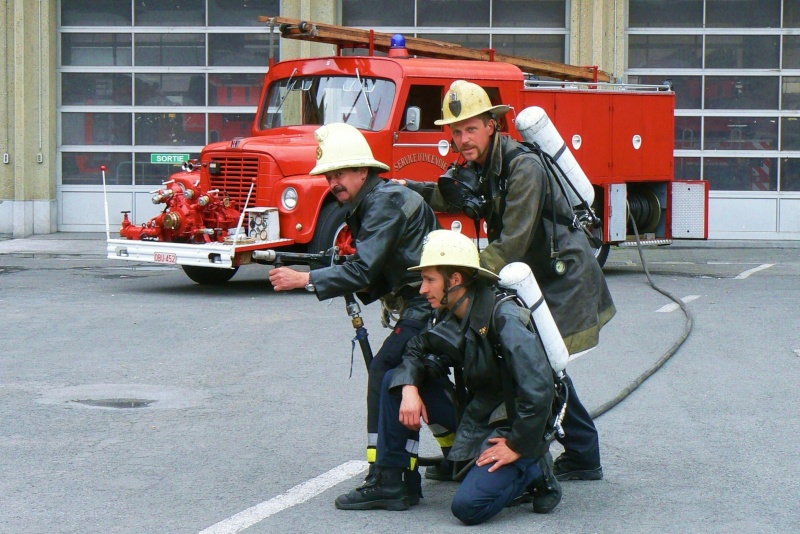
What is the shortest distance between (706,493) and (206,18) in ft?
60.2

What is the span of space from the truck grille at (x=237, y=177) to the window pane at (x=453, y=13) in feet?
32.9

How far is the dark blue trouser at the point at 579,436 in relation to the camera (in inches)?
235

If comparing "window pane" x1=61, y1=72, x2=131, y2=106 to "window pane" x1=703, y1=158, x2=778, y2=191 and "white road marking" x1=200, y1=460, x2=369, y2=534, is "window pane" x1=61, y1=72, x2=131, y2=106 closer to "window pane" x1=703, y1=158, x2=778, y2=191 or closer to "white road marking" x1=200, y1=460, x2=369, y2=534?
"window pane" x1=703, y1=158, x2=778, y2=191

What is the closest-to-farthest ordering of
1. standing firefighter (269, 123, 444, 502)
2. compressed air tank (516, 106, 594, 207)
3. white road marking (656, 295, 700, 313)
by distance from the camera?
standing firefighter (269, 123, 444, 502) < compressed air tank (516, 106, 594, 207) < white road marking (656, 295, 700, 313)

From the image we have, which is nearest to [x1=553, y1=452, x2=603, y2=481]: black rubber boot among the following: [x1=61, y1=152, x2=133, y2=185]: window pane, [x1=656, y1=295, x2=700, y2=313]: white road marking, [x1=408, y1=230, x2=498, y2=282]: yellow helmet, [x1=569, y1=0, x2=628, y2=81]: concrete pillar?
[x1=408, y1=230, x2=498, y2=282]: yellow helmet

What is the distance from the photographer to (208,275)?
14547 mm

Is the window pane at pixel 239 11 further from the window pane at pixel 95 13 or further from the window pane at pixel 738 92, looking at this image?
the window pane at pixel 738 92

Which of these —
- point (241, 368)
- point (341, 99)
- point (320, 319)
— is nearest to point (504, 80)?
point (341, 99)

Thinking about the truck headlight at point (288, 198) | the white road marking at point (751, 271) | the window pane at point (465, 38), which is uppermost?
the window pane at point (465, 38)

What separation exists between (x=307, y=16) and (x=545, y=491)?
17.4 metres

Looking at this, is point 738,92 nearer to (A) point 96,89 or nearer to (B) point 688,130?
(B) point 688,130

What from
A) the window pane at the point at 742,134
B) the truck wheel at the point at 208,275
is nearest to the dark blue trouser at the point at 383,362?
the truck wheel at the point at 208,275

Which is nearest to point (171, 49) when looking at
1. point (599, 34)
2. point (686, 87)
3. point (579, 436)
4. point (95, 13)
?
point (95, 13)

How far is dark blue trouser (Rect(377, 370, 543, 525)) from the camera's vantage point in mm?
5262
